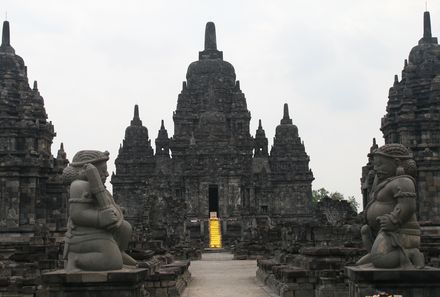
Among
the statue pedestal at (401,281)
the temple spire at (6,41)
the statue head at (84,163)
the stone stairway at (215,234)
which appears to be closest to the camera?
the statue pedestal at (401,281)

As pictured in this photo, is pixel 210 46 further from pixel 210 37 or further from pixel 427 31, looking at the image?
pixel 427 31

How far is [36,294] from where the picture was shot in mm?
14297

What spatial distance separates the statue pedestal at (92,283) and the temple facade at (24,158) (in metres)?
20.7

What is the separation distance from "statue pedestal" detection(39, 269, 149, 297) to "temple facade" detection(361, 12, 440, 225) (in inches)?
823

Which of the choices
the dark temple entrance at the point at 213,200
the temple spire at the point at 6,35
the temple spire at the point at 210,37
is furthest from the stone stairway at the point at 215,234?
the temple spire at the point at 210,37

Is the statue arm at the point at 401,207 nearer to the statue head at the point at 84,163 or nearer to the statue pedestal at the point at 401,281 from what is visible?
the statue pedestal at the point at 401,281

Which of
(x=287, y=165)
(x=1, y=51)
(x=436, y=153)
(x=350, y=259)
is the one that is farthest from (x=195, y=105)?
(x=350, y=259)

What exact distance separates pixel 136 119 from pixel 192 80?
6.30m

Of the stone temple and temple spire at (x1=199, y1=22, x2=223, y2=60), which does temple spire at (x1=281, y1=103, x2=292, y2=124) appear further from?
temple spire at (x1=199, y1=22, x2=223, y2=60)

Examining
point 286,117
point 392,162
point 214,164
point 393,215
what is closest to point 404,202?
point 393,215

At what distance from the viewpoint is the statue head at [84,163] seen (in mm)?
10039

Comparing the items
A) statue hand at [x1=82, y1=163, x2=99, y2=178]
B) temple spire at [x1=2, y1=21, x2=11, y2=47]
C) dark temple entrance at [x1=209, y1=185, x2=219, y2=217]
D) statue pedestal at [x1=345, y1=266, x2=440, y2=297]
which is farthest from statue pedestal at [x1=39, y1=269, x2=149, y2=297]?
dark temple entrance at [x1=209, y1=185, x2=219, y2=217]

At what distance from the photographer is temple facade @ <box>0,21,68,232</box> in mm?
32594

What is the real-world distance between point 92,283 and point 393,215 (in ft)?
13.4
